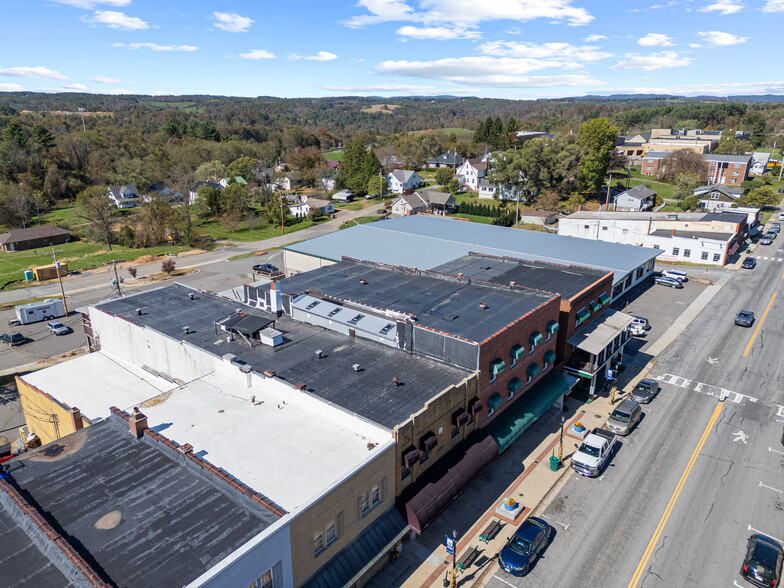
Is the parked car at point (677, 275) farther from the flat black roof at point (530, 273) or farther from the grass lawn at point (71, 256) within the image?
the grass lawn at point (71, 256)

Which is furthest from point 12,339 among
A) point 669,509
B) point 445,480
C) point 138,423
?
point 669,509

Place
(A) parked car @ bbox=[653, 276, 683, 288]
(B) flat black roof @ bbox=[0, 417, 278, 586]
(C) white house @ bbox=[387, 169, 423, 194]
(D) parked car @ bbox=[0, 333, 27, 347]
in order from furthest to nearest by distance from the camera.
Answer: (C) white house @ bbox=[387, 169, 423, 194] → (A) parked car @ bbox=[653, 276, 683, 288] → (D) parked car @ bbox=[0, 333, 27, 347] → (B) flat black roof @ bbox=[0, 417, 278, 586]

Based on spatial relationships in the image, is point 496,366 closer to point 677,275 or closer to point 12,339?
point 677,275

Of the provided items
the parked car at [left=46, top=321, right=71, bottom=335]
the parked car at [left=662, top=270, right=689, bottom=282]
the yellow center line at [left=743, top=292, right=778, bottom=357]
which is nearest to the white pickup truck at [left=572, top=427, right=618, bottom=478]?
the yellow center line at [left=743, top=292, right=778, bottom=357]

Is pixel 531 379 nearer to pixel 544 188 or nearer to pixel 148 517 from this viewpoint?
pixel 148 517

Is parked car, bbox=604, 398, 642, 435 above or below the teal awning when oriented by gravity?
below

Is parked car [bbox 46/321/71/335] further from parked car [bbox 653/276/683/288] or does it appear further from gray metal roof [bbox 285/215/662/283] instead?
parked car [bbox 653/276/683/288]
